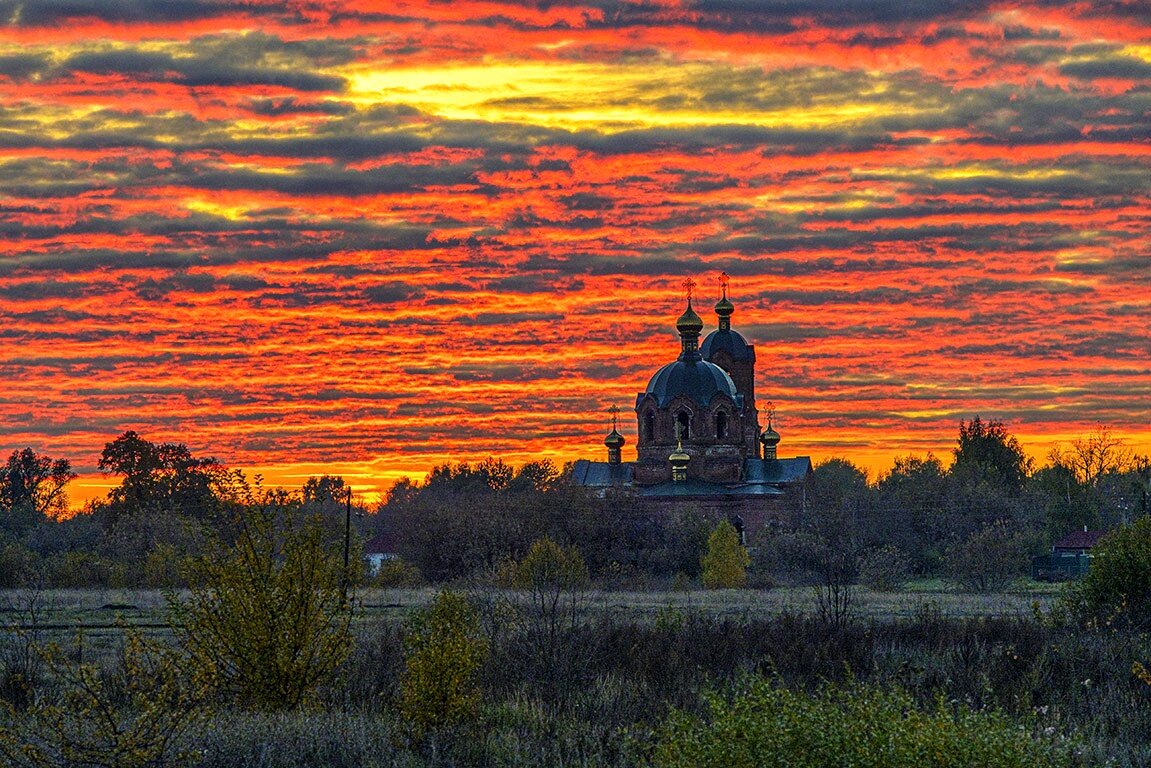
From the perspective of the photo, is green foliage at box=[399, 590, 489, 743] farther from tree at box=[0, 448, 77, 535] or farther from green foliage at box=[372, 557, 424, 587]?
A: tree at box=[0, 448, 77, 535]

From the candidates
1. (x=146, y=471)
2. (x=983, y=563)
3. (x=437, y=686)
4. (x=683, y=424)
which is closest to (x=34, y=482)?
(x=146, y=471)

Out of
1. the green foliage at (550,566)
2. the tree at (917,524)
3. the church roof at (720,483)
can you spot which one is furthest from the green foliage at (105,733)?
the church roof at (720,483)

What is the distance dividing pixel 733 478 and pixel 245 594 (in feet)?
263

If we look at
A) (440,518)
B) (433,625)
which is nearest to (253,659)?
(433,625)

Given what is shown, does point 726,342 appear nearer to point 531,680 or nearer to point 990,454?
point 990,454

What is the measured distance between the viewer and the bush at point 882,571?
58.0 metres

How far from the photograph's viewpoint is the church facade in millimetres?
91625

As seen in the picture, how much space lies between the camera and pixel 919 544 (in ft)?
284

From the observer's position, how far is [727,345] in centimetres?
10738

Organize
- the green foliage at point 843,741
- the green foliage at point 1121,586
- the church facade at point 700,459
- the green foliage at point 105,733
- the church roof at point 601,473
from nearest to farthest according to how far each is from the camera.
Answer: the green foliage at point 843,741 → the green foliage at point 105,733 → the green foliage at point 1121,586 → the church facade at point 700,459 → the church roof at point 601,473

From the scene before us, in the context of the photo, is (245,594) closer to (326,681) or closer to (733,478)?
(326,681)

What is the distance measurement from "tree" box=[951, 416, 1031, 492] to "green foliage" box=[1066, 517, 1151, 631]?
93.0 m

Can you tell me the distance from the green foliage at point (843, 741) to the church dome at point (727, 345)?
95074 millimetres

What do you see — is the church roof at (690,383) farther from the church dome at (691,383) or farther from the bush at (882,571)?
the bush at (882,571)
